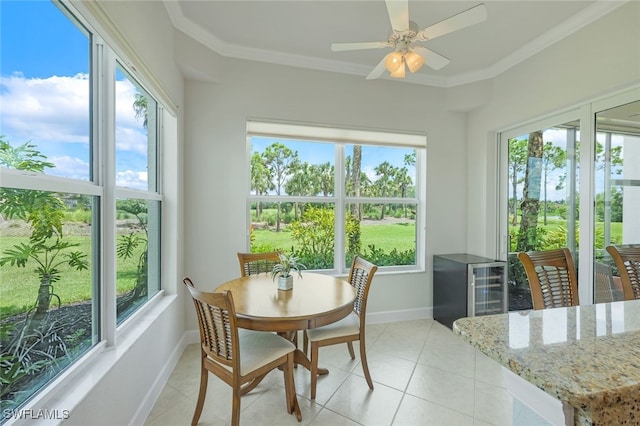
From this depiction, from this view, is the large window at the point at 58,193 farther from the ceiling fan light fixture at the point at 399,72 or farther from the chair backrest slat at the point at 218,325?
the ceiling fan light fixture at the point at 399,72

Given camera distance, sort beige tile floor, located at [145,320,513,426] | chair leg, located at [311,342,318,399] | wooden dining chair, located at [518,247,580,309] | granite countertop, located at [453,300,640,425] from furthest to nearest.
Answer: chair leg, located at [311,342,318,399], beige tile floor, located at [145,320,513,426], wooden dining chair, located at [518,247,580,309], granite countertop, located at [453,300,640,425]

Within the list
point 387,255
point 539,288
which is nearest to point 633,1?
point 539,288

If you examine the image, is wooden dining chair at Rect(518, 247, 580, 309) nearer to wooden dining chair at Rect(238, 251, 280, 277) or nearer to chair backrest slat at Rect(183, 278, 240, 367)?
chair backrest slat at Rect(183, 278, 240, 367)

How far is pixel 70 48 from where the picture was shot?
1.38 m

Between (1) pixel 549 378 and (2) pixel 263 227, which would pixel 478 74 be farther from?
(1) pixel 549 378

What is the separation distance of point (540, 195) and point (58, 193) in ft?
12.7

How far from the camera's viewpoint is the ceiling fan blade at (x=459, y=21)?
1.70 meters

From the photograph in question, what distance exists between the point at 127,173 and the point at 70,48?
31.2 inches

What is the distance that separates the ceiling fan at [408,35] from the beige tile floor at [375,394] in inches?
93.7

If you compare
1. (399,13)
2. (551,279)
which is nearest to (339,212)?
(399,13)

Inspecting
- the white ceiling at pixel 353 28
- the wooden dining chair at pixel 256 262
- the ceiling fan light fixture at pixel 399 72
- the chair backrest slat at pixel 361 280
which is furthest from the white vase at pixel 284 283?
the white ceiling at pixel 353 28

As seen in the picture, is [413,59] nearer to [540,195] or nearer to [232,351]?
[540,195]

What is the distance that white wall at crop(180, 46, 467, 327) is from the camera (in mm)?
2941

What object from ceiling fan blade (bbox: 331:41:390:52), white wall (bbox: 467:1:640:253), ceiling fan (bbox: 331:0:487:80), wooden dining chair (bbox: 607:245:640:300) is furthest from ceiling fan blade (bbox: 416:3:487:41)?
wooden dining chair (bbox: 607:245:640:300)
